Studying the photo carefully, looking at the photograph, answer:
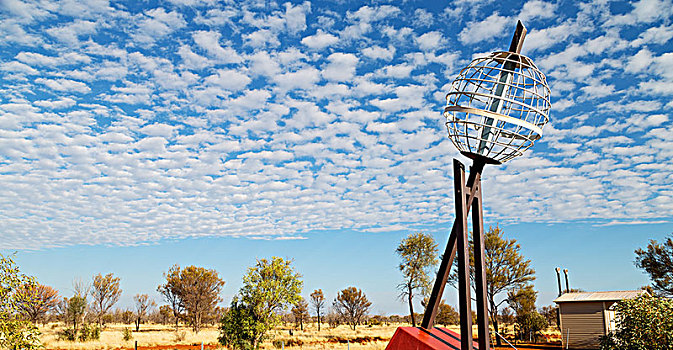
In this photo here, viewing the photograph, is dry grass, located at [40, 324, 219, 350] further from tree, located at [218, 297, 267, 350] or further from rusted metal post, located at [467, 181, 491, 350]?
rusted metal post, located at [467, 181, 491, 350]

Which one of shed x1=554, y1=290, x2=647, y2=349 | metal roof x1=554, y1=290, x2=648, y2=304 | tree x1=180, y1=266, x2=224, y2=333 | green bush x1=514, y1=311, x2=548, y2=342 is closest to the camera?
metal roof x1=554, y1=290, x2=648, y2=304

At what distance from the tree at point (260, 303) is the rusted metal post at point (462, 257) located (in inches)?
658

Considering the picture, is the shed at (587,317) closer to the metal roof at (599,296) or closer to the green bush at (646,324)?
the metal roof at (599,296)

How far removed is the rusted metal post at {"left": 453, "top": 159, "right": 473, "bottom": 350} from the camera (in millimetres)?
5801

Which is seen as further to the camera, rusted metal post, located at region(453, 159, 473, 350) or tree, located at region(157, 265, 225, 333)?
tree, located at region(157, 265, 225, 333)

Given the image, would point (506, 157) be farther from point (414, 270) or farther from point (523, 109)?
point (414, 270)

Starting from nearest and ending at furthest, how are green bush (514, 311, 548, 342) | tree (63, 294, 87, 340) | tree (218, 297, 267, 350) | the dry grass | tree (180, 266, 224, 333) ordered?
tree (218, 297, 267, 350)
the dry grass
green bush (514, 311, 548, 342)
tree (63, 294, 87, 340)
tree (180, 266, 224, 333)

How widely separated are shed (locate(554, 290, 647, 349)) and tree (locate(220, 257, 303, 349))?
14.9 m

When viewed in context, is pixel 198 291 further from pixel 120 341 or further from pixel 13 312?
pixel 13 312

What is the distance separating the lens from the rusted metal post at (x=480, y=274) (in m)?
5.72

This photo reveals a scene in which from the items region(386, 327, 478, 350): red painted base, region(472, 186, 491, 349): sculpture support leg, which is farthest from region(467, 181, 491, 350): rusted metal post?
region(386, 327, 478, 350): red painted base

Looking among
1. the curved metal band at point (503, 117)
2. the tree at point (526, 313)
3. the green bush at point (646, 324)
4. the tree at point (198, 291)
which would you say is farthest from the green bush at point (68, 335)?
the curved metal band at point (503, 117)

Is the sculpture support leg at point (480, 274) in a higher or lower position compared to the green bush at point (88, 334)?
higher

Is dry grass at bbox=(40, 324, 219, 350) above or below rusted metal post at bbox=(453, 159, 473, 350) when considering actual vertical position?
below
